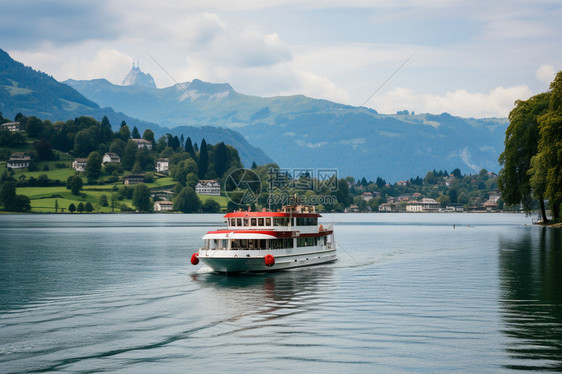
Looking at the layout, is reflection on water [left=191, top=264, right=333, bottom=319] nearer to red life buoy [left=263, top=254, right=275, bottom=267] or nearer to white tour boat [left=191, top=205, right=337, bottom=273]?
red life buoy [left=263, top=254, right=275, bottom=267]

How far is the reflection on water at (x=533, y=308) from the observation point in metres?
28.3

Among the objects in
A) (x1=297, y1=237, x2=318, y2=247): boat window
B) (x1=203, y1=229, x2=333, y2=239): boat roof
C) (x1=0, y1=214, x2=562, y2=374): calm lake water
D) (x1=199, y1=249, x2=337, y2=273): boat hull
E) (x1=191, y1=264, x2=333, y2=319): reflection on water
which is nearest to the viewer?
(x1=0, y1=214, x2=562, y2=374): calm lake water

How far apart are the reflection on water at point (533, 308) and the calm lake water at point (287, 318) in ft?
0.32

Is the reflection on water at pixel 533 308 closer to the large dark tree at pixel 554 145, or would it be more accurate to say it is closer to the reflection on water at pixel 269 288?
the reflection on water at pixel 269 288

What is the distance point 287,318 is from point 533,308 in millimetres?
16778

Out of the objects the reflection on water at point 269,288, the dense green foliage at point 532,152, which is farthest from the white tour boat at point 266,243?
the dense green foliage at point 532,152

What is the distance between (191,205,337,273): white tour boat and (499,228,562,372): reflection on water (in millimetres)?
21774

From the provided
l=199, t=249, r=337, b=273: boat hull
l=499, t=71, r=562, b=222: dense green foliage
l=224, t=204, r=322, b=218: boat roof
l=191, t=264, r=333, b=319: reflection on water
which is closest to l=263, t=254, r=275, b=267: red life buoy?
l=199, t=249, r=337, b=273: boat hull

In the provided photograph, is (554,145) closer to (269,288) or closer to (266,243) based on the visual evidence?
(266,243)

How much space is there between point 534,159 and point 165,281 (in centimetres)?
8151

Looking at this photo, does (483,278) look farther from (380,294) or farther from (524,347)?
(524,347)

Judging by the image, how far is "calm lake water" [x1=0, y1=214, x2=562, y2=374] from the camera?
28.5 m

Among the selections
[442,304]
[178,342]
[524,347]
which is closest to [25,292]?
[178,342]

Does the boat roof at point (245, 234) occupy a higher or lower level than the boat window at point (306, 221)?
lower
